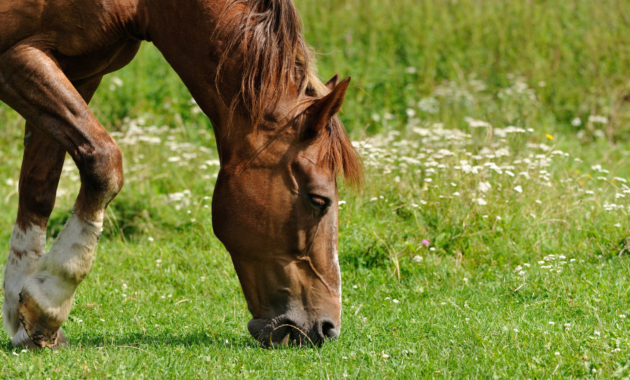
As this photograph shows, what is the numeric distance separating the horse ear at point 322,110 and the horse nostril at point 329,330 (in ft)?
3.12

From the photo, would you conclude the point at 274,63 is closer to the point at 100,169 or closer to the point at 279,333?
the point at 100,169

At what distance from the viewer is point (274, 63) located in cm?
326

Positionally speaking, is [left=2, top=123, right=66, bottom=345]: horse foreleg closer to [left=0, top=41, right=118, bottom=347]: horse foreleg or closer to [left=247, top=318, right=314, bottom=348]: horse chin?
[left=0, top=41, right=118, bottom=347]: horse foreleg

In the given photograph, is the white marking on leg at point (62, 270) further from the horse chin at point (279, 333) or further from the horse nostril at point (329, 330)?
the horse nostril at point (329, 330)

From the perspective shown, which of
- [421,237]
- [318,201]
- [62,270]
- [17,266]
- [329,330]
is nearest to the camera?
[62,270]

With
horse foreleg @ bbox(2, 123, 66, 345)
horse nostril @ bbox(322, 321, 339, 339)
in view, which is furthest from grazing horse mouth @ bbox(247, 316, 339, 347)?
horse foreleg @ bbox(2, 123, 66, 345)

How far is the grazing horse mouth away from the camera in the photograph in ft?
10.9

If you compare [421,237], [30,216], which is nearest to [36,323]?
[30,216]

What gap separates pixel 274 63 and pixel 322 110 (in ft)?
1.15

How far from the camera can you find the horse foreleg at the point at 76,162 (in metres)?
3.13

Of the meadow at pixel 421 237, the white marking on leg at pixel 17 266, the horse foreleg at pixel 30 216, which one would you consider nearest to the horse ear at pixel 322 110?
the meadow at pixel 421 237

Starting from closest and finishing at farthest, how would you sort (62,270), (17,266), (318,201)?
(62,270) → (318,201) → (17,266)

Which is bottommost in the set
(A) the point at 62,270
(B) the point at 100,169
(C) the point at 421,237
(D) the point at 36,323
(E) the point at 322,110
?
(C) the point at 421,237

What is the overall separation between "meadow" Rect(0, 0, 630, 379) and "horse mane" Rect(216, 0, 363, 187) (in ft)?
3.27
